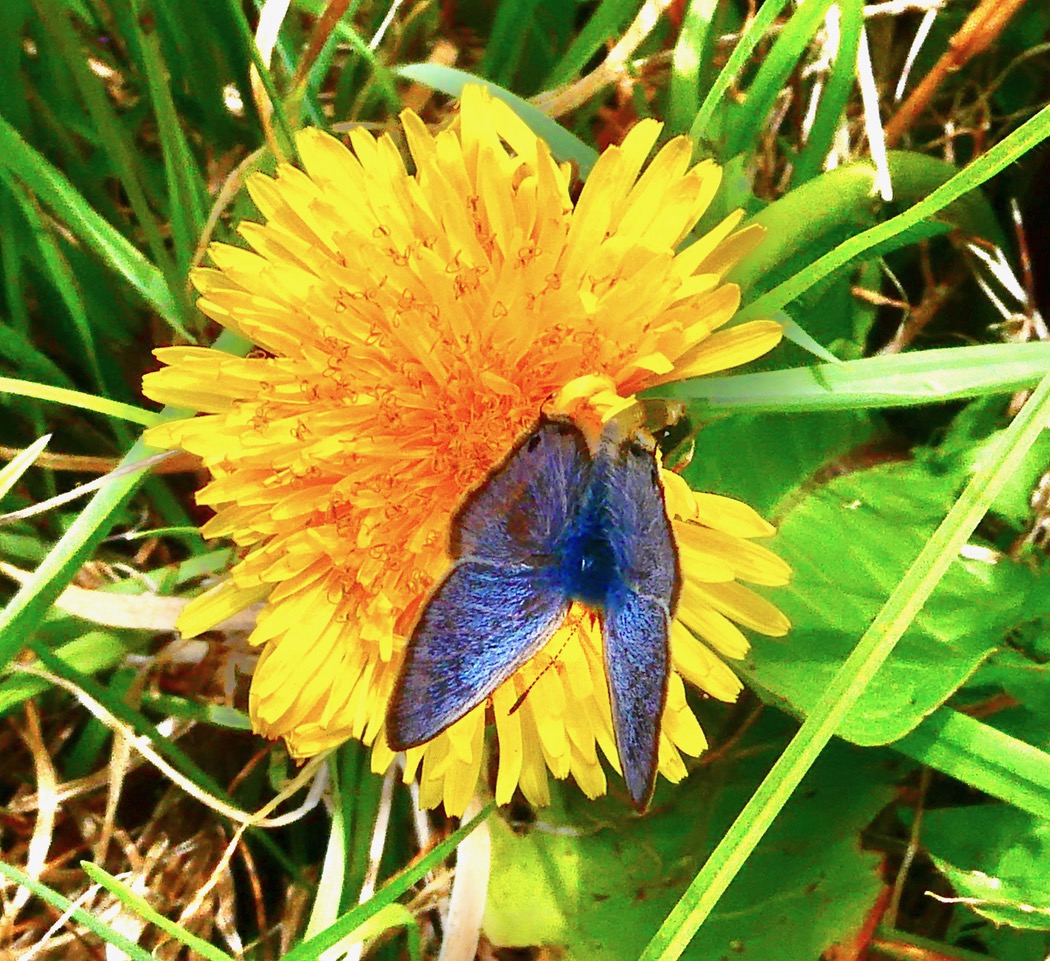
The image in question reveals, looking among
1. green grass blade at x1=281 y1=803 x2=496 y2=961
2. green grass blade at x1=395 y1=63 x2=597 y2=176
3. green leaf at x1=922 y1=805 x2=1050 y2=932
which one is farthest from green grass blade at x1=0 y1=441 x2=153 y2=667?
green leaf at x1=922 y1=805 x2=1050 y2=932

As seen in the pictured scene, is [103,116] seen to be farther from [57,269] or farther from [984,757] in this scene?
[984,757]

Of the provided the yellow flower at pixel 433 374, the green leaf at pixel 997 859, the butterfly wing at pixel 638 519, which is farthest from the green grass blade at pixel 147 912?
the green leaf at pixel 997 859

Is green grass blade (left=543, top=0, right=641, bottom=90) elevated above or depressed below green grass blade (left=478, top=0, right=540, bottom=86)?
below

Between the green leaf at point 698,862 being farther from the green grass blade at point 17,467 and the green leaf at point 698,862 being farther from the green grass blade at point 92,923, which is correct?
the green grass blade at point 17,467

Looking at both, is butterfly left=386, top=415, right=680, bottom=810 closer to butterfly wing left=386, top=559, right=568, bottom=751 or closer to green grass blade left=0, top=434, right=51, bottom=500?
butterfly wing left=386, top=559, right=568, bottom=751

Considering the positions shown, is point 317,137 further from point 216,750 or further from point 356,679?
point 216,750

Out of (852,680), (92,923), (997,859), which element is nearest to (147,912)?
(92,923)
